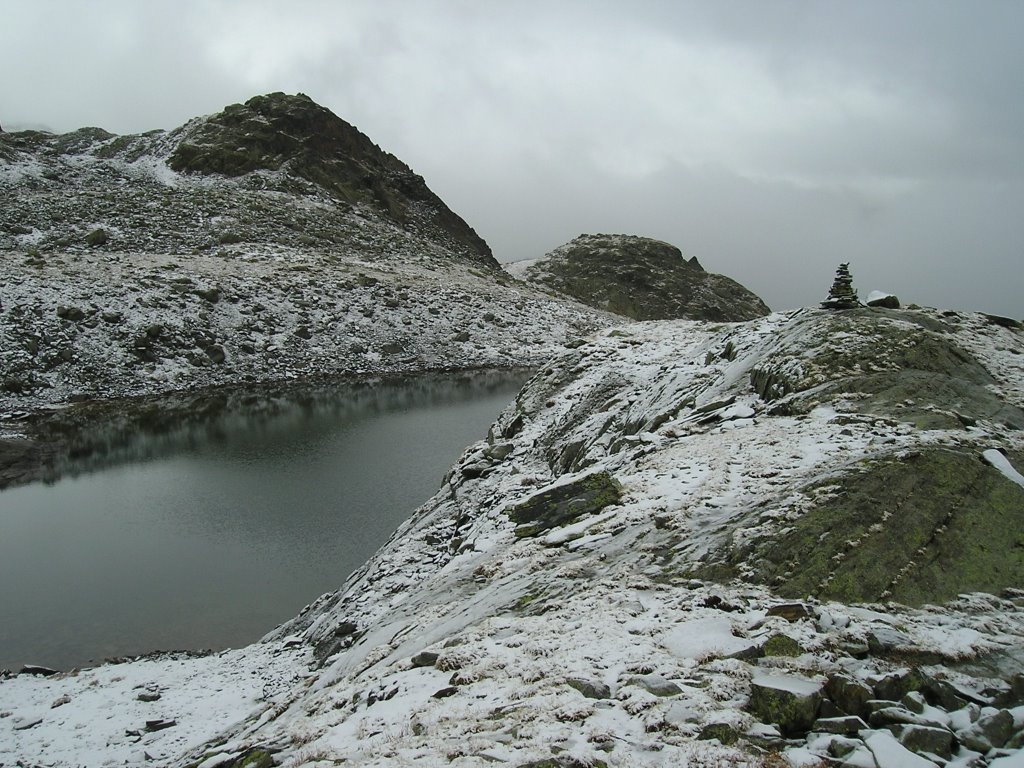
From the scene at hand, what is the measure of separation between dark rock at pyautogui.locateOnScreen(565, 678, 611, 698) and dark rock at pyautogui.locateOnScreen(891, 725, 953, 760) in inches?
117

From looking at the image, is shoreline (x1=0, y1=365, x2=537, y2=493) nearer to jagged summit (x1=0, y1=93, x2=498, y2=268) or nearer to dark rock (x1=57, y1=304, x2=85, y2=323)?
dark rock (x1=57, y1=304, x2=85, y2=323)

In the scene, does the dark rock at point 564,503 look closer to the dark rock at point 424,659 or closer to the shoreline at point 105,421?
the dark rock at point 424,659

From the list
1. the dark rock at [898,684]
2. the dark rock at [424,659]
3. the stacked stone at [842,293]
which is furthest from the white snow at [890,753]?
the stacked stone at [842,293]

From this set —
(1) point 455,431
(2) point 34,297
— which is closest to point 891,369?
(1) point 455,431

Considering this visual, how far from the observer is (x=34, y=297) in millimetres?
46094

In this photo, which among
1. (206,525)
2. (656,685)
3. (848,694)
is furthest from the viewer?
(206,525)

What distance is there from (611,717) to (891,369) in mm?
11885

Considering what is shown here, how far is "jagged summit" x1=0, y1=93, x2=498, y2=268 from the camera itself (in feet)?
214

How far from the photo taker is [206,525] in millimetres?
24828

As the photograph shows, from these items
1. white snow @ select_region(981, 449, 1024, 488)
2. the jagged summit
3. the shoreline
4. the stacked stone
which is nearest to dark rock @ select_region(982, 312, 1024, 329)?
the stacked stone

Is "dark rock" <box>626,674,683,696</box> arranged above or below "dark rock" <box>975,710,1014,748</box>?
below

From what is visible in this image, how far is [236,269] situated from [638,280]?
8668cm

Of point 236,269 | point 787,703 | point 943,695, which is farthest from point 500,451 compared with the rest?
point 236,269

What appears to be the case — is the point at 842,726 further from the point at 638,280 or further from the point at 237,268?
the point at 638,280
